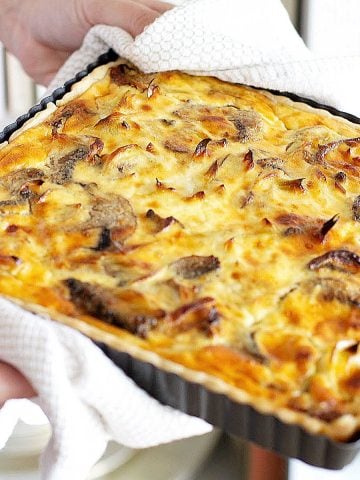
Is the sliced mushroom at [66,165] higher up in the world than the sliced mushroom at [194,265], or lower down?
higher up

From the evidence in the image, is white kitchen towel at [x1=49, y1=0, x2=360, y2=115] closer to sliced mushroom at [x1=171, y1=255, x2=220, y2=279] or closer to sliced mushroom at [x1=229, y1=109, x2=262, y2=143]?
sliced mushroom at [x1=229, y1=109, x2=262, y2=143]

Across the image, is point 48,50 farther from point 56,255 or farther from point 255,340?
point 255,340

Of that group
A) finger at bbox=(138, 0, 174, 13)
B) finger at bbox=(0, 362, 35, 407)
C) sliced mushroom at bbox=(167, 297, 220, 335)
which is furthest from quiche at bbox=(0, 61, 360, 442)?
finger at bbox=(138, 0, 174, 13)

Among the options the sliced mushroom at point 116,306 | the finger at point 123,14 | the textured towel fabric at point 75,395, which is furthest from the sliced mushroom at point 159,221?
the finger at point 123,14

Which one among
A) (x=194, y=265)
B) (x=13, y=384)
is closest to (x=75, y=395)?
(x=13, y=384)

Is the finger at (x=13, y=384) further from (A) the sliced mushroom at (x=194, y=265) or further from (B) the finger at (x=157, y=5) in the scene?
(B) the finger at (x=157, y=5)
